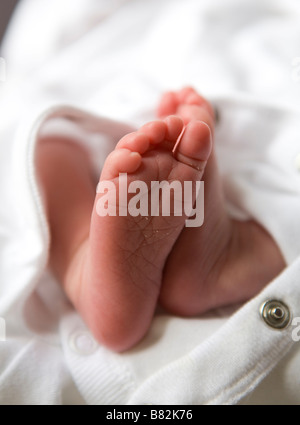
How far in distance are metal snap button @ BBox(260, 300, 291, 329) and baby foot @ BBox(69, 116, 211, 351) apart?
12 centimetres

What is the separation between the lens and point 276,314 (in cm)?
51

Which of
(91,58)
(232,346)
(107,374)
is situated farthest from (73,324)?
(91,58)

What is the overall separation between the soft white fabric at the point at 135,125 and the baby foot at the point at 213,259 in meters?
0.02

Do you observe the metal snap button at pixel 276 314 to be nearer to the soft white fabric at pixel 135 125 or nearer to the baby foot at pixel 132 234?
the soft white fabric at pixel 135 125

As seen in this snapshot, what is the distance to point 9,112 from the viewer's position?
0.71 meters

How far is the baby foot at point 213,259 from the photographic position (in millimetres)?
521

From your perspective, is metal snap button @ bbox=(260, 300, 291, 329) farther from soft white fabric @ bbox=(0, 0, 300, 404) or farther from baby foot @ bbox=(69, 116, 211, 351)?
baby foot @ bbox=(69, 116, 211, 351)

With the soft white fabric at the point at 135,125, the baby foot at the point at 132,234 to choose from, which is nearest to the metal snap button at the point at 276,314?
the soft white fabric at the point at 135,125

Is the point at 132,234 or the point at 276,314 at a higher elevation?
the point at 132,234

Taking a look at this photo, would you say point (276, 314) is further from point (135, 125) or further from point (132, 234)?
point (135, 125)

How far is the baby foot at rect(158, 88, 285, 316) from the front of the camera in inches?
20.5

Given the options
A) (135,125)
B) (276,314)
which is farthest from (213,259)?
(135,125)

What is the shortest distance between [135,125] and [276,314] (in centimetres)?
31

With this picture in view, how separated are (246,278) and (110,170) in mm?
225
